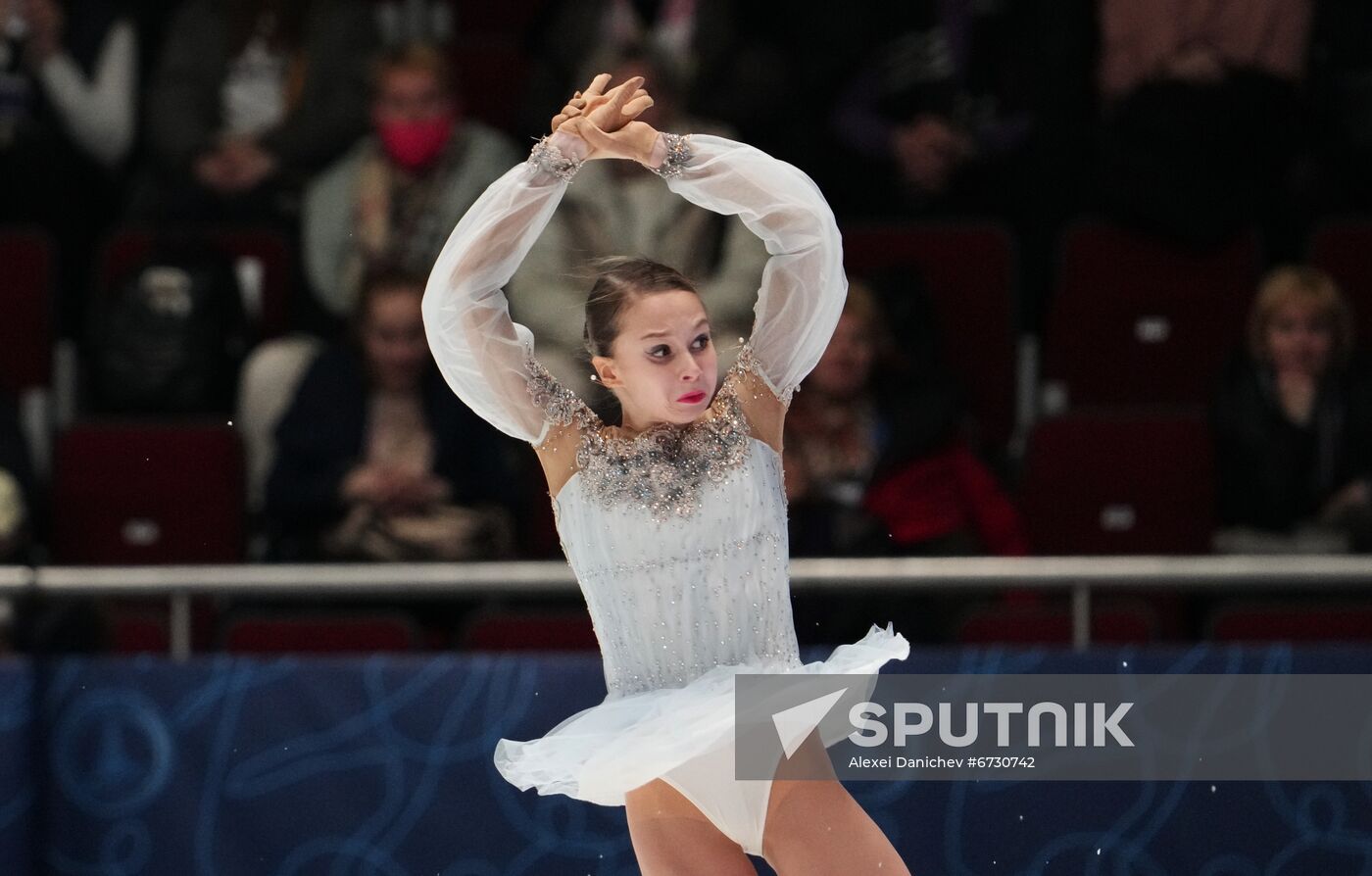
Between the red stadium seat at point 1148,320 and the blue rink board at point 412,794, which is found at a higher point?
the red stadium seat at point 1148,320

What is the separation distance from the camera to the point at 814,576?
4.65 m

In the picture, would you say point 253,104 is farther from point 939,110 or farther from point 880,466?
point 880,466

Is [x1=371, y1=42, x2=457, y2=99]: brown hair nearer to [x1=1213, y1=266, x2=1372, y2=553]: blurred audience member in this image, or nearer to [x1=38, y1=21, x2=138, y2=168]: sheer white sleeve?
[x1=38, y1=21, x2=138, y2=168]: sheer white sleeve

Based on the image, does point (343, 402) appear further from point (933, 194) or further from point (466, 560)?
point (933, 194)

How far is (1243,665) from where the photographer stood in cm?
453

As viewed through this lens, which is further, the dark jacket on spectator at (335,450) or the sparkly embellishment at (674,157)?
the dark jacket on spectator at (335,450)

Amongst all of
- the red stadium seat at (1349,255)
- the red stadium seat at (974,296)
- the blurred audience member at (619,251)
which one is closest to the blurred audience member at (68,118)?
the blurred audience member at (619,251)

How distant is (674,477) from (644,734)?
1.62ft

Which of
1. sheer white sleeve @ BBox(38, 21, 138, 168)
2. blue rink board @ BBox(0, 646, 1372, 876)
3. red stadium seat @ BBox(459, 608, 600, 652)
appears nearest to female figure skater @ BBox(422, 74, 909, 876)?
blue rink board @ BBox(0, 646, 1372, 876)

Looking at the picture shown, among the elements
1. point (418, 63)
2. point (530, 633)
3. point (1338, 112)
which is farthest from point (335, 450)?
point (1338, 112)

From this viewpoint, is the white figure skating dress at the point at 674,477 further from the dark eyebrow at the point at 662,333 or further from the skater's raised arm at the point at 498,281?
the dark eyebrow at the point at 662,333

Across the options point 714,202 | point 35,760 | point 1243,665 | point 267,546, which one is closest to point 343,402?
point 267,546

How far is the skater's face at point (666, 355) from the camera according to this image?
12.6 feet

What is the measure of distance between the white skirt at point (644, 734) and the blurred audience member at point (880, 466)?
156 cm
